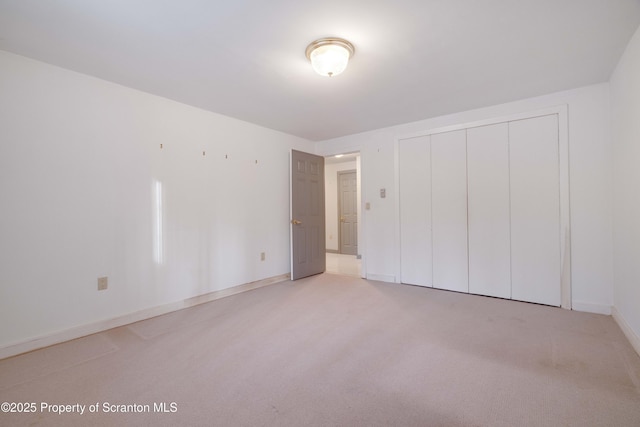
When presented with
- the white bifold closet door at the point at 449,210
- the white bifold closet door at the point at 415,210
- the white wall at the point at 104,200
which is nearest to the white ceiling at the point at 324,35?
the white wall at the point at 104,200

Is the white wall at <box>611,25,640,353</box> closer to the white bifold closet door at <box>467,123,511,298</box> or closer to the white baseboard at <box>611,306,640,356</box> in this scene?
the white baseboard at <box>611,306,640,356</box>

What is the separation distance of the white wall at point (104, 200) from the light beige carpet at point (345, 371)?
391mm

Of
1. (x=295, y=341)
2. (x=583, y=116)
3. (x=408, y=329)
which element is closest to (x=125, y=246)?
(x=295, y=341)

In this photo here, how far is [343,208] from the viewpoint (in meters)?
7.23

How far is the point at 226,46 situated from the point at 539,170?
3420 mm

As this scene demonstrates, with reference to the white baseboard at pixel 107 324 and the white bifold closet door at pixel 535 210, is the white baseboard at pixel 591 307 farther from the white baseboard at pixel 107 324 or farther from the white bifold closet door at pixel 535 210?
the white baseboard at pixel 107 324

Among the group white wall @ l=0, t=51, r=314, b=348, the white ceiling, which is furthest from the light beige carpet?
the white ceiling

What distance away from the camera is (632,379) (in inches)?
69.8

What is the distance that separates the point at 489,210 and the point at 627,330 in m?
1.60

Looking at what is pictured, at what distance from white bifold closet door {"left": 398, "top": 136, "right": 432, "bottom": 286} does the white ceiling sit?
95 cm

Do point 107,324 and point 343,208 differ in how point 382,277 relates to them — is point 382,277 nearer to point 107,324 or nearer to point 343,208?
point 343,208

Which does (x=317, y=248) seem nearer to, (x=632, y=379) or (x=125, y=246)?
(x=125, y=246)

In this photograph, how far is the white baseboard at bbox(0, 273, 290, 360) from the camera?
220 centimetres

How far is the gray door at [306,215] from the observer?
176 inches
